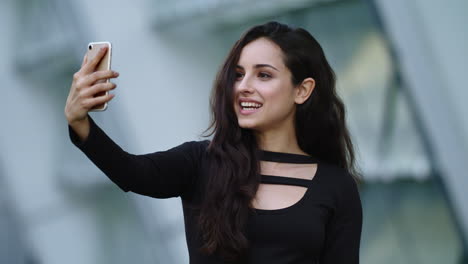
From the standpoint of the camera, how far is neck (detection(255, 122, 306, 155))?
2.26m

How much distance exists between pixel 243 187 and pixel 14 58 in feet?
27.7

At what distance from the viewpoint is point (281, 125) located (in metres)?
2.28

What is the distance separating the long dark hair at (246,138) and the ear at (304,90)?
2cm

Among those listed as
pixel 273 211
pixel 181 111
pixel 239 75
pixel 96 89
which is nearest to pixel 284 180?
pixel 273 211

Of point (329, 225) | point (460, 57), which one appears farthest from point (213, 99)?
point (460, 57)

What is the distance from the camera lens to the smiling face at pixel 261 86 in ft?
7.10

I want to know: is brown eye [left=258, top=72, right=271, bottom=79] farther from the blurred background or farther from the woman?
the blurred background

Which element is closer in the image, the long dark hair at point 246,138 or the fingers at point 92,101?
the fingers at point 92,101

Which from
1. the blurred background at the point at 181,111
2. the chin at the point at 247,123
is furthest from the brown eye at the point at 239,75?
the blurred background at the point at 181,111

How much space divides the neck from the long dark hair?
0.03 metres

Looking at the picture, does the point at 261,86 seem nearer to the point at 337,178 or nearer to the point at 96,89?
the point at 337,178

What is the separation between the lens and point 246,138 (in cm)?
227

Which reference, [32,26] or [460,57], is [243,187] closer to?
[460,57]

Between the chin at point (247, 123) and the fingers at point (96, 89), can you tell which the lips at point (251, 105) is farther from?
the fingers at point (96, 89)
